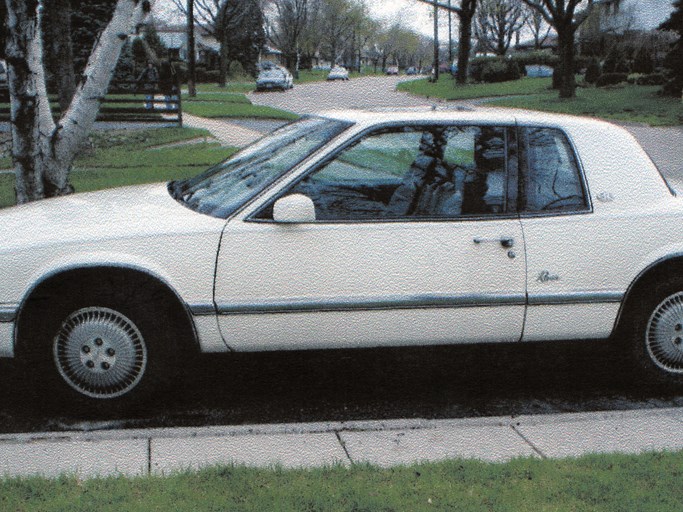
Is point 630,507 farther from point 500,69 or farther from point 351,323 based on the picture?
point 500,69

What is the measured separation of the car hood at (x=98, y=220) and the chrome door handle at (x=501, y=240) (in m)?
1.37

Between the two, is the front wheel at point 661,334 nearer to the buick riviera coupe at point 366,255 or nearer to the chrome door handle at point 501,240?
the buick riviera coupe at point 366,255

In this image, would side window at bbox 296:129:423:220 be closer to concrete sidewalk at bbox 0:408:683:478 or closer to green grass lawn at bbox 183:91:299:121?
concrete sidewalk at bbox 0:408:683:478

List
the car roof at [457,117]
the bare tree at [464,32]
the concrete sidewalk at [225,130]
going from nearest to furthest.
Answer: the car roof at [457,117] → the concrete sidewalk at [225,130] → the bare tree at [464,32]

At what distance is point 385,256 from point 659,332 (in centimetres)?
169

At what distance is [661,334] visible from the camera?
5.35m

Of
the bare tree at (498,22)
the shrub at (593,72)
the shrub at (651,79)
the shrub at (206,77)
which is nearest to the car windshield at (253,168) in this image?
the shrub at (651,79)

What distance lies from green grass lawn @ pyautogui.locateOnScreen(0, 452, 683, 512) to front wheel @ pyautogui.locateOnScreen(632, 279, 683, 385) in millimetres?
1356

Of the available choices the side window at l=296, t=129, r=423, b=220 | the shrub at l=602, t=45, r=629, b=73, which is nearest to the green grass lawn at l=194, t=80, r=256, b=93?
the shrub at l=602, t=45, r=629, b=73

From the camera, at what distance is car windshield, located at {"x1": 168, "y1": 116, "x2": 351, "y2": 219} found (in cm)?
507

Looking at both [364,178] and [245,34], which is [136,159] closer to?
[364,178]

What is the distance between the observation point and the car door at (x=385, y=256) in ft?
16.0

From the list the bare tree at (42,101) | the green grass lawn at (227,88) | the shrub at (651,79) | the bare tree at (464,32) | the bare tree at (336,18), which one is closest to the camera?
the bare tree at (42,101)

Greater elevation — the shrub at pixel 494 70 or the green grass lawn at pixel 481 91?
the shrub at pixel 494 70
